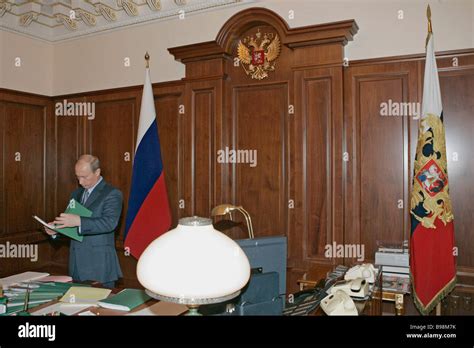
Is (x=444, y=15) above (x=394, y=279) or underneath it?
above

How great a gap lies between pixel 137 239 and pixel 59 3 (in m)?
2.77

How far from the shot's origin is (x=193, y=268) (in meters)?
1.12

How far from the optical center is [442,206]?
288 centimetres

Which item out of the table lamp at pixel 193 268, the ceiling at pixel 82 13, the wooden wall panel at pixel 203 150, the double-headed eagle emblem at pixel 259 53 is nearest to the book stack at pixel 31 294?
the table lamp at pixel 193 268

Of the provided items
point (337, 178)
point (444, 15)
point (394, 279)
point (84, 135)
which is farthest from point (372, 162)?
point (84, 135)

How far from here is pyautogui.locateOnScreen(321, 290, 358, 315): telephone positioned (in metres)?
1.69

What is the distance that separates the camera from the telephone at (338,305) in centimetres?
169

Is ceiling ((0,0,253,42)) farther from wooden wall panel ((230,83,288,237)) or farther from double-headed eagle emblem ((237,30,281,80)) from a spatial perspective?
wooden wall panel ((230,83,288,237))

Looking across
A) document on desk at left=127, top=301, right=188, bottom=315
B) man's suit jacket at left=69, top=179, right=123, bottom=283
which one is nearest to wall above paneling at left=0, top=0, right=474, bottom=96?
man's suit jacket at left=69, top=179, right=123, bottom=283

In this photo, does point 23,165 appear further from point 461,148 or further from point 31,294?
point 461,148

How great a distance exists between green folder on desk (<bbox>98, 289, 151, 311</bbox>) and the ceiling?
2959mm

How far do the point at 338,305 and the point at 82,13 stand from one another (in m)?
4.28

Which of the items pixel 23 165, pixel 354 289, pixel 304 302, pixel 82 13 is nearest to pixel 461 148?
pixel 354 289
